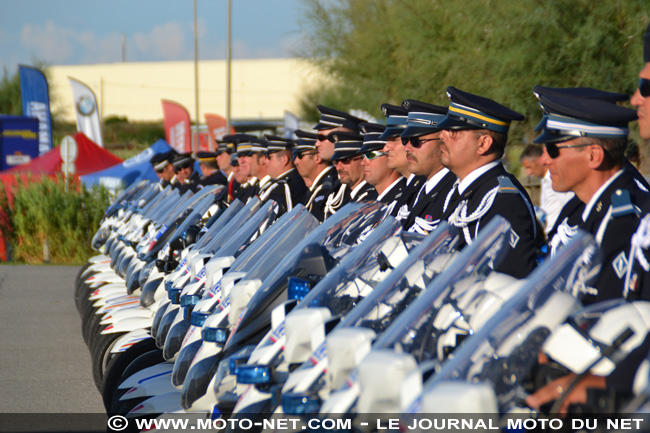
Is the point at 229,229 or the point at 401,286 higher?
the point at 401,286

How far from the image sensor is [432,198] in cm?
454

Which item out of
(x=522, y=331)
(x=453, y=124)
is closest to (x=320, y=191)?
(x=453, y=124)

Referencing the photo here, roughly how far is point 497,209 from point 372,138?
2357 mm

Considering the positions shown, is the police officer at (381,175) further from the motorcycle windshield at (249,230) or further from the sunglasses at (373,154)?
the motorcycle windshield at (249,230)

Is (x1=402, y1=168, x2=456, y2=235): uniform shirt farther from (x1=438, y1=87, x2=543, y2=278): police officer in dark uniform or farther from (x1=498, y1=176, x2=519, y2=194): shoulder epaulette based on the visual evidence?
(x1=498, y1=176, x2=519, y2=194): shoulder epaulette

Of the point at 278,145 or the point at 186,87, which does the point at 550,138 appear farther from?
the point at 186,87

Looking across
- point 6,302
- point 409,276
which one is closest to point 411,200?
point 409,276

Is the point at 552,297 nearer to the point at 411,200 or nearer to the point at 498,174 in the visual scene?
the point at 498,174

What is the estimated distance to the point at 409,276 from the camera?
7.85ft

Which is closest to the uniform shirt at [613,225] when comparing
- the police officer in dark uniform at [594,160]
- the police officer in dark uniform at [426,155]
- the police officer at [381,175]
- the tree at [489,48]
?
the police officer in dark uniform at [594,160]

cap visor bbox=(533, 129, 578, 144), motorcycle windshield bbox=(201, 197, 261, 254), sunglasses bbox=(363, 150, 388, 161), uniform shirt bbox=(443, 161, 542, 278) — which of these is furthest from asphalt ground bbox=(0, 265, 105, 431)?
cap visor bbox=(533, 129, 578, 144)

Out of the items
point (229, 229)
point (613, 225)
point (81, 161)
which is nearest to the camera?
point (613, 225)

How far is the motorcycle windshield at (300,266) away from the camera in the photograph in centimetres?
277

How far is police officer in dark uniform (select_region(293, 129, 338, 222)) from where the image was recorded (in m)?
7.10
